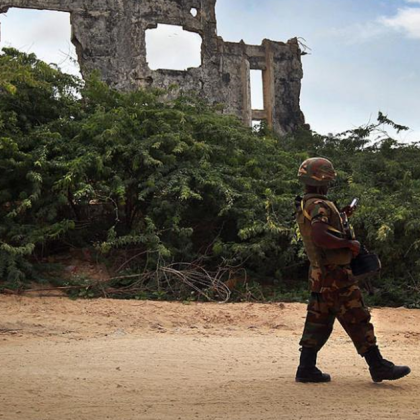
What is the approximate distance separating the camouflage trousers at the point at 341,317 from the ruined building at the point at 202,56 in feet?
52.3

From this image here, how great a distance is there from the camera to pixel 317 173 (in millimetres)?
4977

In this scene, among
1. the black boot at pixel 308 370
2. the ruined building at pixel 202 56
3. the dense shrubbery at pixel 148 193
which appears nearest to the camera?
the black boot at pixel 308 370

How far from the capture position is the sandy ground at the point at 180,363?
4.20 meters

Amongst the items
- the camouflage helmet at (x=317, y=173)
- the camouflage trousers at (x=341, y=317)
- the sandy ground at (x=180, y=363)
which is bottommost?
the sandy ground at (x=180, y=363)

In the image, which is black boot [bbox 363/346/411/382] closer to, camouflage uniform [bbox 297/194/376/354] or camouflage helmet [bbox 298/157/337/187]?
camouflage uniform [bbox 297/194/376/354]

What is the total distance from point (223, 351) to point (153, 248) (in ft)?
12.1

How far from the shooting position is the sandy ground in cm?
420

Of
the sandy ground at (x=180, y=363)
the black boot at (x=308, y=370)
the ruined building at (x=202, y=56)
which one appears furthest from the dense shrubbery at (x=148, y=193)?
the ruined building at (x=202, y=56)

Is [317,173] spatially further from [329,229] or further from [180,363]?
[180,363]

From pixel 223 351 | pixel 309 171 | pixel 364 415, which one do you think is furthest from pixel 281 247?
pixel 364 415

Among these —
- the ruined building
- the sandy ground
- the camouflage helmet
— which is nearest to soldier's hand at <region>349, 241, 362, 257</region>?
the camouflage helmet

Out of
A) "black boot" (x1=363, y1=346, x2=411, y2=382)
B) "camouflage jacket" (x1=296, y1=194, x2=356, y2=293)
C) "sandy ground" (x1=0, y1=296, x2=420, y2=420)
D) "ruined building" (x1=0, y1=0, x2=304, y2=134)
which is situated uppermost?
"ruined building" (x1=0, y1=0, x2=304, y2=134)

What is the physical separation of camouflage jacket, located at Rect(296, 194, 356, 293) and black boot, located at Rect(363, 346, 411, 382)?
53cm

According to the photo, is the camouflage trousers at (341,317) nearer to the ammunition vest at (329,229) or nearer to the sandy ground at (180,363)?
the ammunition vest at (329,229)
